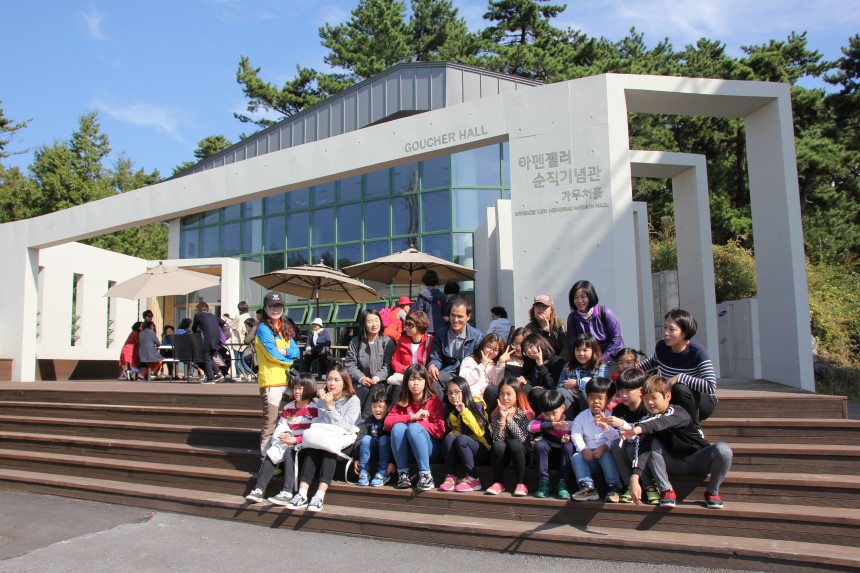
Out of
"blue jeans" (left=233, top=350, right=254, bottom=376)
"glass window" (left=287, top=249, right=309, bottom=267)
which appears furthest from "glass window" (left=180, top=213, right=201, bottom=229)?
"blue jeans" (left=233, top=350, right=254, bottom=376)

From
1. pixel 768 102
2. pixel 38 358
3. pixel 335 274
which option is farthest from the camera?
pixel 38 358

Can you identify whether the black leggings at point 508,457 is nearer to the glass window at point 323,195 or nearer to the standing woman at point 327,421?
the standing woman at point 327,421

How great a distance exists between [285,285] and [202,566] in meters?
7.43

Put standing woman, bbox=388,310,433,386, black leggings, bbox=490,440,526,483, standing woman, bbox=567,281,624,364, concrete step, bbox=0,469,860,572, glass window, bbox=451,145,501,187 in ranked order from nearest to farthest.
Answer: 1. concrete step, bbox=0,469,860,572
2. black leggings, bbox=490,440,526,483
3. standing woman, bbox=567,281,624,364
4. standing woman, bbox=388,310,433,386
5. glass window, bbox=451,145,501,187

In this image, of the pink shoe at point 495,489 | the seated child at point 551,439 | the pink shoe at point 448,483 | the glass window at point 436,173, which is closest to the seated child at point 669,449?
the seated child at point 551,439

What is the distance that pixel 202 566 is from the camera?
5043 mm

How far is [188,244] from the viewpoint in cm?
2014

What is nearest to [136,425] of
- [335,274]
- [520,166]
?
[335,274]

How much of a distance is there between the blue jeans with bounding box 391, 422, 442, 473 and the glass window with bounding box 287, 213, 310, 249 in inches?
490

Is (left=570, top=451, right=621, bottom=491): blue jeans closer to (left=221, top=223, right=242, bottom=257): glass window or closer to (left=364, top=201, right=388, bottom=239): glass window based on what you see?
(left=364, top=201, right=388, bottom=239): glass window

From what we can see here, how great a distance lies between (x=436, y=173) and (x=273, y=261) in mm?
5304

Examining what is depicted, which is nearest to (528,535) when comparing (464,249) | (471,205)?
(464,249)

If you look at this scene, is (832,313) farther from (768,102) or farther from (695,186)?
(768,102)

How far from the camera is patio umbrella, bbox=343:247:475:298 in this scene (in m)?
11.0
